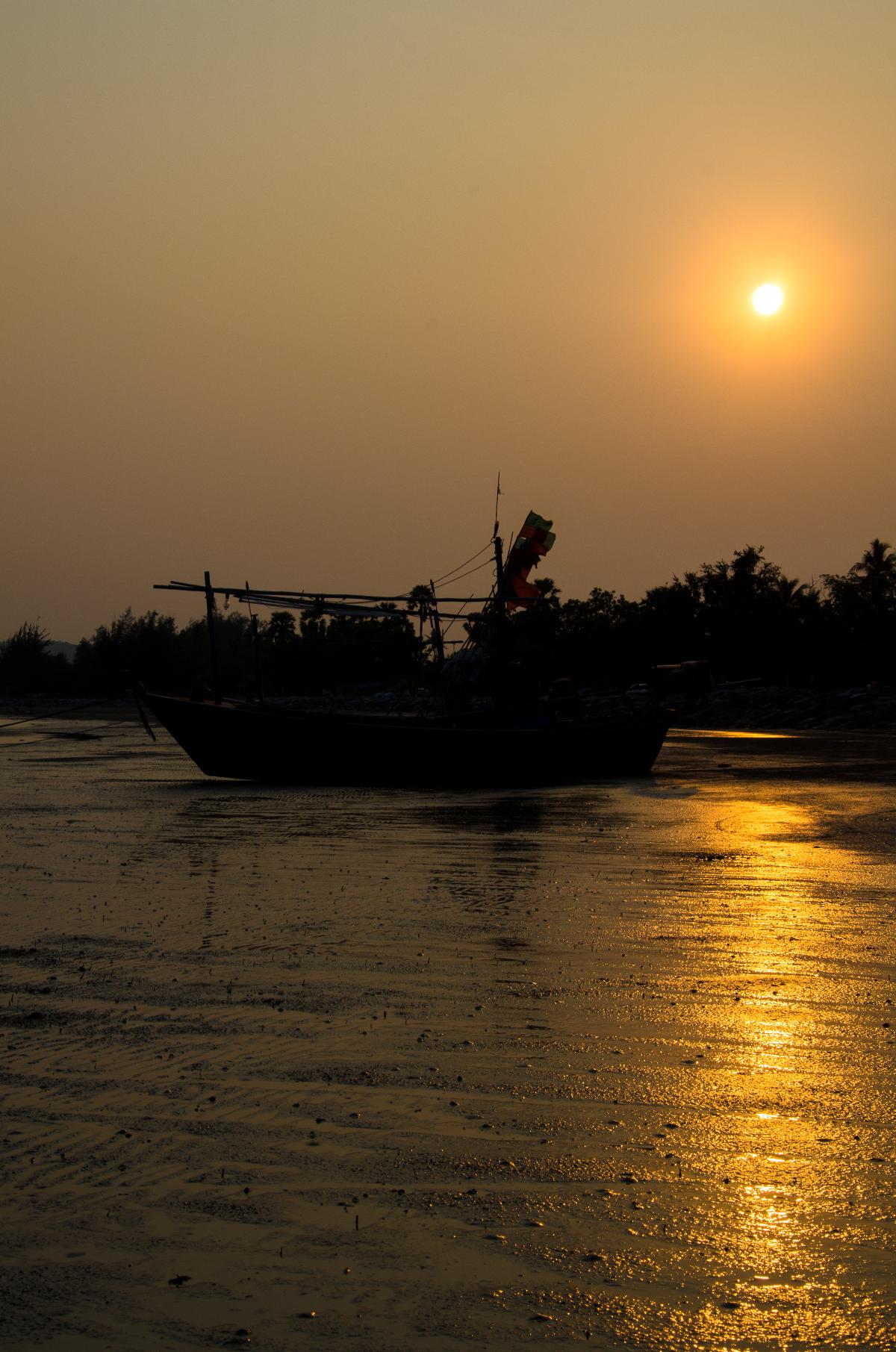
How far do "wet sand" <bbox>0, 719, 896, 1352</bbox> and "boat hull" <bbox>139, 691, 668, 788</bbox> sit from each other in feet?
56.6

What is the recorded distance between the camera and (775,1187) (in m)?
5.43

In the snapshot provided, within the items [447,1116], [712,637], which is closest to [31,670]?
[712,637]

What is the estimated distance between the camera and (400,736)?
31891 millimetres

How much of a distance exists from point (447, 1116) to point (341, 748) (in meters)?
25.7

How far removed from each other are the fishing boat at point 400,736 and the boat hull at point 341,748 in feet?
0.06

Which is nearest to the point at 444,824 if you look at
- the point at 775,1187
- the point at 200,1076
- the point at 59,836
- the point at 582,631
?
the point at 59,836

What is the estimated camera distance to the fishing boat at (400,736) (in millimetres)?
31812

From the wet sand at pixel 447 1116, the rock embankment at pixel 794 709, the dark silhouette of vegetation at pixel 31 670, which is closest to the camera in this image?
the wet sand at pixel 447 1116

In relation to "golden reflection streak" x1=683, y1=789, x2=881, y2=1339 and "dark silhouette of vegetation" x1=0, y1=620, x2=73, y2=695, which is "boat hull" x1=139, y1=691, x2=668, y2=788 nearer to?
"golden reflection streak" x1=683, y1=789, x2=881, y2=1339

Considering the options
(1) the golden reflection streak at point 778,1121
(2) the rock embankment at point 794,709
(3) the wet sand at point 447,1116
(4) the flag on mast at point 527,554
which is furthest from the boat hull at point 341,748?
(2) the rock embankment at point 794,709

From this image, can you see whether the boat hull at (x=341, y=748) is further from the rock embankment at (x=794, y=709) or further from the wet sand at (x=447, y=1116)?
the rock embankment at (x=794, y=709)

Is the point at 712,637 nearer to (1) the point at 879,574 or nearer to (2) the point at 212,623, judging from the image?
(1) the point at 879,574

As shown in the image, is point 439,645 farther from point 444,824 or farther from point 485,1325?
point 485,1325

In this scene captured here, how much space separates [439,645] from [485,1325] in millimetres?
30537
